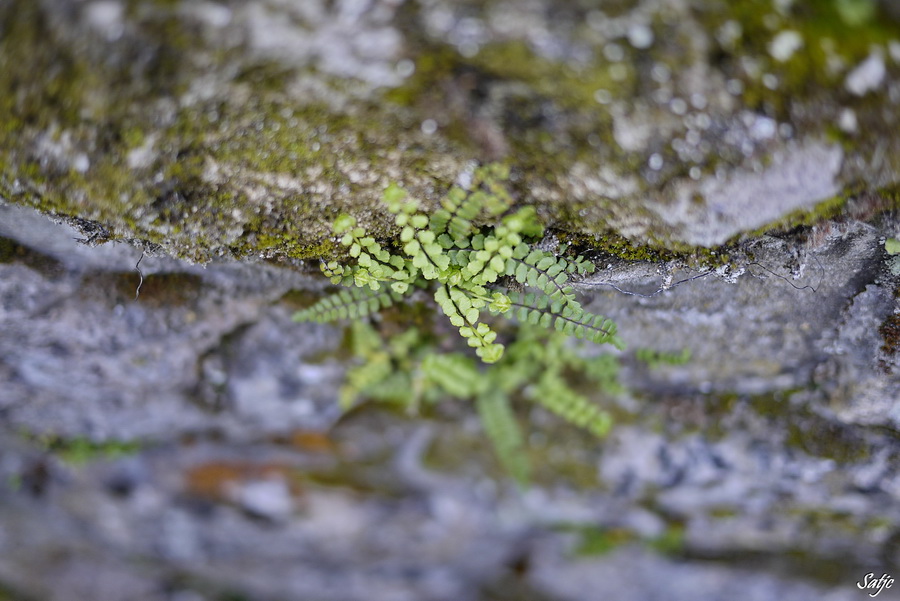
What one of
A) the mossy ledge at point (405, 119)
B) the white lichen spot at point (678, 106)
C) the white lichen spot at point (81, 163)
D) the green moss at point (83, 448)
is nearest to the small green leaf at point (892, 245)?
the mossy ledge at point (405, 119)

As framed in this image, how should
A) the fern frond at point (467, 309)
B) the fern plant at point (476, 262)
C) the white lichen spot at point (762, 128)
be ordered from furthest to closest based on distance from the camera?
the fern frond at point (467, 309) → the fern plant at point (476, 262) → the white lichen spot at point (762, 128)

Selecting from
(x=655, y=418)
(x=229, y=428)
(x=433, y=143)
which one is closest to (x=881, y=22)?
(x=433, y=143)

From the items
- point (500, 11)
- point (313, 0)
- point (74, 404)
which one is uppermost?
point (500, 11)

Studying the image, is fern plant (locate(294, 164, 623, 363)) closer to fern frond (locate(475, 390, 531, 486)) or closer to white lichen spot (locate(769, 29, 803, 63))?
white lichen spot (locate(769, 29, 803, 63))

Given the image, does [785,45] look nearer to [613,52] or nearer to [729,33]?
[729,33]

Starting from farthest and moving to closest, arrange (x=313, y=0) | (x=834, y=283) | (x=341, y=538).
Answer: (x=341, y=538), (x=834, y=283), (x=313, y=0)

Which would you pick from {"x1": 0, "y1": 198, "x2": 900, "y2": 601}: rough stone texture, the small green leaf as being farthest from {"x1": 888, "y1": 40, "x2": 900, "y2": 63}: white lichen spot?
the small green leaf

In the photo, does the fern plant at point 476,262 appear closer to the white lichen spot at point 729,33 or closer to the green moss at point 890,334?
the white lichen spot at point 729,33

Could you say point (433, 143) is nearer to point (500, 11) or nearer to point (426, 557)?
point (500, 11)
